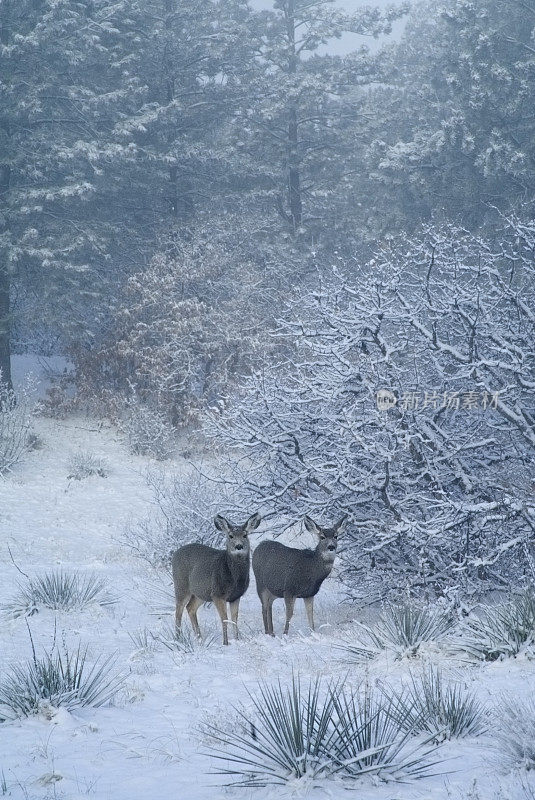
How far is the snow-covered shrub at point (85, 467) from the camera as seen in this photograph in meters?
20.2

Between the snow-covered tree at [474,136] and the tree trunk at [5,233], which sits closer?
the tree trunk at [5,233]

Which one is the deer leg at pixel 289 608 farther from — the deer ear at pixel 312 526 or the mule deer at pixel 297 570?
the deer ear at pixel 312 526

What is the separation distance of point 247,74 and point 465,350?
23.1 metres

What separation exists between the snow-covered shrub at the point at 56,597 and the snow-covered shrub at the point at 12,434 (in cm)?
1015

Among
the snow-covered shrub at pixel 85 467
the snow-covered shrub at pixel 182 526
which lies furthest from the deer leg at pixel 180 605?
the snow-covered shrub at pixel 85 467

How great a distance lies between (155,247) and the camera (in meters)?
28.1

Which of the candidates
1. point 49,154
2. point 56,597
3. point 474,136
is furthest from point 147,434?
point 474,136

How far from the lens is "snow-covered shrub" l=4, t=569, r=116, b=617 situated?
376 inches

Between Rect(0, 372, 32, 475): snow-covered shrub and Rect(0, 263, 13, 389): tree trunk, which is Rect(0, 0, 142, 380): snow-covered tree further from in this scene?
Rect(0, 372, 32, 475): snow-covered shrub

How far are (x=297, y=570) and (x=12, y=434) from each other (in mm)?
12765

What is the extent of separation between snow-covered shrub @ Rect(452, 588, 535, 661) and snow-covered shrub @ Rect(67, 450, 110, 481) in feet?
48.2

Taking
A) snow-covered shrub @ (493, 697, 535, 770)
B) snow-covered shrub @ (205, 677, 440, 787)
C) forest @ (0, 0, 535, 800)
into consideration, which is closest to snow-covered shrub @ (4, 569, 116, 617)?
forest @ (0, 0, 535, 800)

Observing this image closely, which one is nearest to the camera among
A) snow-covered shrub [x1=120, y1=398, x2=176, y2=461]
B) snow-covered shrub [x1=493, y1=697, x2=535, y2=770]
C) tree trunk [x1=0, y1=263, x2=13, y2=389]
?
snow-covered shrub [x1=493, y1=697, x2=535, y2=770]

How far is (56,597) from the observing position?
971cm
